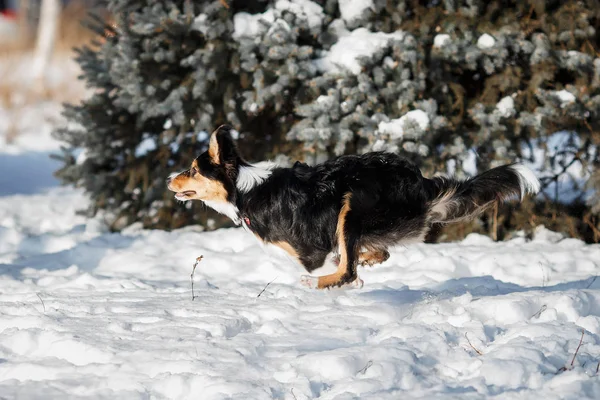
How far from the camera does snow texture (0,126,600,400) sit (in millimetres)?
3191

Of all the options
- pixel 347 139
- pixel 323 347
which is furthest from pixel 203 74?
pixel 323 347

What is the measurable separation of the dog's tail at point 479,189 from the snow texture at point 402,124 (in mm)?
1677

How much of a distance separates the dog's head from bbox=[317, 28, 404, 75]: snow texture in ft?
6.77

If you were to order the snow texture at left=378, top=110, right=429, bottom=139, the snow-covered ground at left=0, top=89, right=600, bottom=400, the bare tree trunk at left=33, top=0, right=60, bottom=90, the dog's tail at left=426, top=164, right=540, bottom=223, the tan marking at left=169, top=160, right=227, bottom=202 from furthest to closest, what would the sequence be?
the bare tree trunk at left=33, top=0, right=60, bottom=90 < the snow texture at left=378, top=110, right=429, bottom=139 < the tan marking at left=169, top=160, right=227, bottom=202 < the dog's tail at left=426, top=164, right=540, bottom=223 < the snow-covered ground at left=0, top=89, right=600, bottom=400

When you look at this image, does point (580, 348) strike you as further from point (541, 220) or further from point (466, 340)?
point (541, 220)

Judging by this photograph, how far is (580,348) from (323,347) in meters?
1.31

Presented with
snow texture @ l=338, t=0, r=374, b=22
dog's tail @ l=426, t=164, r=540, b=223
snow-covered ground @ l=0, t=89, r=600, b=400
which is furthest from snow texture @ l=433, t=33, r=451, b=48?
dog's tail @ l=426, t=164, r=540, b=223

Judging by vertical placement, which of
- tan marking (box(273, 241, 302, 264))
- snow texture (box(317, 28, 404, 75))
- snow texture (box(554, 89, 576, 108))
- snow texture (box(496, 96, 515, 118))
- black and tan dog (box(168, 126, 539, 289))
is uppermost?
snow texture (box(317, 28, 404, 75))

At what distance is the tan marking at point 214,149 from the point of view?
16.2ft

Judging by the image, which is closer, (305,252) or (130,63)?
(305,252)

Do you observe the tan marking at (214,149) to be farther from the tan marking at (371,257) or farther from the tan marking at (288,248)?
the tan marking at (371,257)

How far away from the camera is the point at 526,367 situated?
10.7 feet

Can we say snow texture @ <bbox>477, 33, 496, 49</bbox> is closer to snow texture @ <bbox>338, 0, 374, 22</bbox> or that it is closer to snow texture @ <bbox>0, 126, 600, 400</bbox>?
snow texture @ <bbox>338, 0, 374, 22</bbox>

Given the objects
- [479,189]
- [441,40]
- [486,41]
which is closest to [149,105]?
[441,40]
